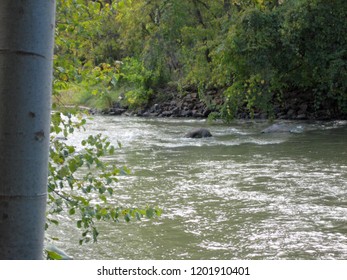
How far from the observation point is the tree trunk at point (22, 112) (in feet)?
5.61

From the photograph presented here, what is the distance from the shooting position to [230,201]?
9.02 meters

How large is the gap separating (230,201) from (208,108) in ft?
61.6

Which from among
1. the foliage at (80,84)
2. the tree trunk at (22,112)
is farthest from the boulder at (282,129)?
the tree trunk at (22,112)

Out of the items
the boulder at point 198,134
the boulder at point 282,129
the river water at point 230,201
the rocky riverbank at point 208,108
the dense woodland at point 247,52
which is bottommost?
the river water at point 230,201

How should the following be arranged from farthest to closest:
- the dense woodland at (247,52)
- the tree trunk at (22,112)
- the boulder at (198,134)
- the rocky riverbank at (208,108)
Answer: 1. the rocky riverbank at (208,108)
2. the dense woodland at (247,52)
3. the boulder at (198,134)
4. the tree trunk at (22,112)

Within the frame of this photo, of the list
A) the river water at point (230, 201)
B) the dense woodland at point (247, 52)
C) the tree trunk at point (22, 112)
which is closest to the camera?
the tree trunk at point (22, 112)

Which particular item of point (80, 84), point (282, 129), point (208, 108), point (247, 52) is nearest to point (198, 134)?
point (282, 129)

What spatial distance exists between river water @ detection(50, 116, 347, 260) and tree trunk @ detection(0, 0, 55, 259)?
461 cm

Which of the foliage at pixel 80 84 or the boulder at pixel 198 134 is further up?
the foliage at pixel 80 84

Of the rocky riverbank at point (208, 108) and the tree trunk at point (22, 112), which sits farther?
the rocky riverbank at point (208, 108)

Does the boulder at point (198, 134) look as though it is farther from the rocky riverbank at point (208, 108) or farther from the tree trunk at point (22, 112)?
the tree trunk at point (22, 112)

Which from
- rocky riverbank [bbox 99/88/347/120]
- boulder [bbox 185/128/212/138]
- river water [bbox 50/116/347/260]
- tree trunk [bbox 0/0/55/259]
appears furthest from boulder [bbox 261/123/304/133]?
tree trunk [bbox 0/0/55/259]

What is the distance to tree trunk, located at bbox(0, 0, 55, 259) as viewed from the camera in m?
1.71

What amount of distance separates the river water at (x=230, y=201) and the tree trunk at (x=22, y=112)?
461cm
